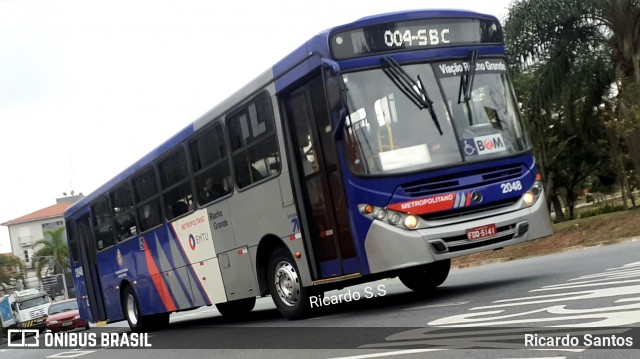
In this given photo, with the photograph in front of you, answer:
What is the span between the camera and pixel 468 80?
34.3ft

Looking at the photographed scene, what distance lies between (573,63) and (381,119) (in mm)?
17701

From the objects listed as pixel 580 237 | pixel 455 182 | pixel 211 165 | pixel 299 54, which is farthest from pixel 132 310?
pixel 580 237

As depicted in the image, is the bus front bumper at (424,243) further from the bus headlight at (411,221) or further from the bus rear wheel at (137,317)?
the bus rear wheel at (137,317)

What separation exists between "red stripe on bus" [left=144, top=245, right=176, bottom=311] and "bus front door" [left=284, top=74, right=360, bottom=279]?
18.9 ft

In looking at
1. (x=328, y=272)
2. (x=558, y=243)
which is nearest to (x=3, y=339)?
(x=558, y=243)

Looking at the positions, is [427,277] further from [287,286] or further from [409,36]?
[409,36]

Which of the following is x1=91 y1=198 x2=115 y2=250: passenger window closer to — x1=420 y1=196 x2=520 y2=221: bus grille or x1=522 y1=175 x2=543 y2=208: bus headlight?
x1=420 y1=196 x2=520 y2=221: bus grille

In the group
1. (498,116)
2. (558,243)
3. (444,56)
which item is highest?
(444,56)

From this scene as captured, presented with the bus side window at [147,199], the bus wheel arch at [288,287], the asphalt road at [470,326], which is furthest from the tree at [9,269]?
the bus wheel arch at [288,287]

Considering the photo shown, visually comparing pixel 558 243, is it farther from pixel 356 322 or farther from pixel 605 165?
pixel 605 165

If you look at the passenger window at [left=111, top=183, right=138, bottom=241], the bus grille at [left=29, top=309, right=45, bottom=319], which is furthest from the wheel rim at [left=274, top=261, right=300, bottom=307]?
the bus grille at [left=29, top=309, right=45, bottom=319]

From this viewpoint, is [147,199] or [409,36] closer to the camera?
[409,36]

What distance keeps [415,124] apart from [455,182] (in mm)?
846

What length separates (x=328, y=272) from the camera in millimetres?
10828
